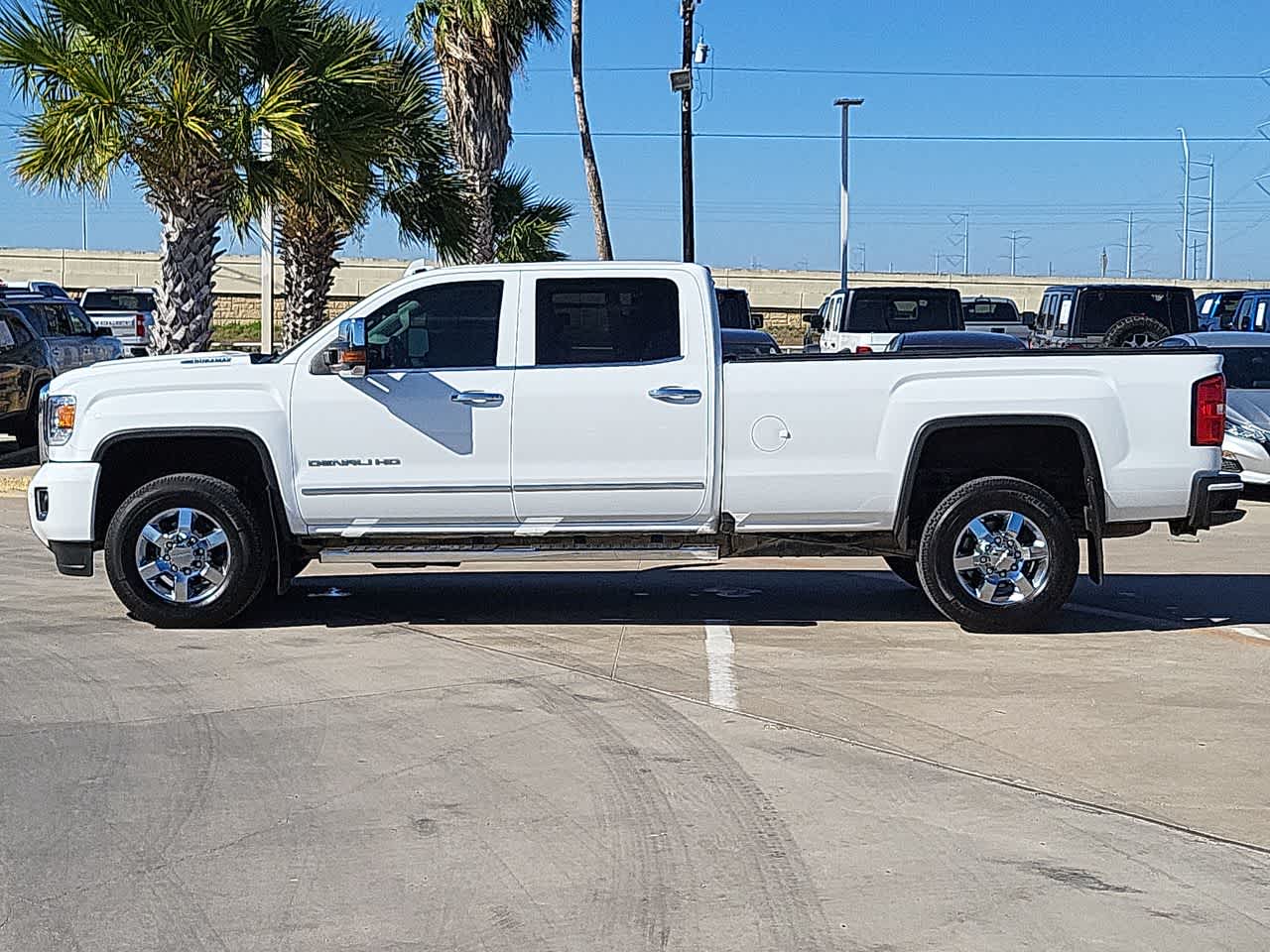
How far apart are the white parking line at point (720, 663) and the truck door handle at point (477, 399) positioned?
70.8 inches

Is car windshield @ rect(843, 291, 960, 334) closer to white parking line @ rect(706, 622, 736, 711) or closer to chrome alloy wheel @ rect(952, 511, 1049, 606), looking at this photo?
chrome alloy wheel @ rect(952, 511, 1049, 606)

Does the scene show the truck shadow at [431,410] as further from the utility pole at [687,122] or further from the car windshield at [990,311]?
the car windshield at [990,311]

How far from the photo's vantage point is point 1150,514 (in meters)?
9.32

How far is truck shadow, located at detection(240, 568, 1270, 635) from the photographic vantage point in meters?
9.96

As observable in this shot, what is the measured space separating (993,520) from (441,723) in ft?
12.1

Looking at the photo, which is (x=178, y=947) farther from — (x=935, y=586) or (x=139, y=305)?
(x=139, y=305)

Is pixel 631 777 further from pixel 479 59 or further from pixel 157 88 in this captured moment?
Answer: pixel 479 59

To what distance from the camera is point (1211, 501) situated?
9.23m

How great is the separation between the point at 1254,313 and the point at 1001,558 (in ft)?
55.1

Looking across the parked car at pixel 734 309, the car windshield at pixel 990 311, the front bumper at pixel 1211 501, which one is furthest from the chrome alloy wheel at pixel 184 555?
the car windshield at pixel 990 311

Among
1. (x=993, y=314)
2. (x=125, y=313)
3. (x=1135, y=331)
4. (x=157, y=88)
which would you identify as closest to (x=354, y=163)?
(x=157, y=88)

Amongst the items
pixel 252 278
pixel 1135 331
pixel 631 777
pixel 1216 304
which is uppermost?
pixel 252 278

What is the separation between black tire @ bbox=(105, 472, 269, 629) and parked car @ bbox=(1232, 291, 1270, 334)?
1821 cm

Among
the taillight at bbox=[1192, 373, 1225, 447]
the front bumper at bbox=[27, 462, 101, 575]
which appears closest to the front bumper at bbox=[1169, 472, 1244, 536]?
the taillight at bbox=[1192, 373, 1225, 447]
